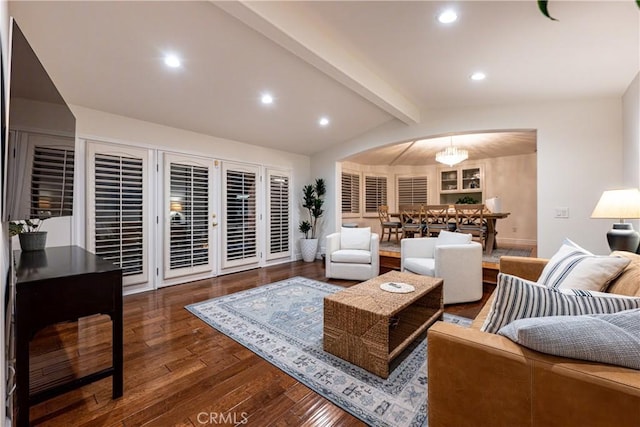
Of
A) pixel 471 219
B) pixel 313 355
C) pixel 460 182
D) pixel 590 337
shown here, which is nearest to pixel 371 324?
pixel 313 355

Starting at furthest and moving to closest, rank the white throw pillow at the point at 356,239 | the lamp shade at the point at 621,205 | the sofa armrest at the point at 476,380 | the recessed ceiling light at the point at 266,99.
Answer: the white throw pillow at the point at 356,239, the recessed ceiling light at the point at 266,99, the lamp shade at the point at 621,205, the sofa armrest at the point at 476,380

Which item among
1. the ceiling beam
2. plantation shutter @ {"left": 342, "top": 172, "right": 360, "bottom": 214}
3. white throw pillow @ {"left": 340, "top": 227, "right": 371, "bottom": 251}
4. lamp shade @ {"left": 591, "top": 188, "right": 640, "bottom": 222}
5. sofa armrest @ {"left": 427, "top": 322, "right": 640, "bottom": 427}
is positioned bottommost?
sofa armrest @ {"left": 427, "top": 322, "right": 640, "bottom": 427}

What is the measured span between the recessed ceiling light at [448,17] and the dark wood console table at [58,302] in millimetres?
2748

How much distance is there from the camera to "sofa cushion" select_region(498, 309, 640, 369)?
2.75ft

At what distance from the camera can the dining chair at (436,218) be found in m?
4.91

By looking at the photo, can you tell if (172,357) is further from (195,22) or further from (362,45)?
(362,45)

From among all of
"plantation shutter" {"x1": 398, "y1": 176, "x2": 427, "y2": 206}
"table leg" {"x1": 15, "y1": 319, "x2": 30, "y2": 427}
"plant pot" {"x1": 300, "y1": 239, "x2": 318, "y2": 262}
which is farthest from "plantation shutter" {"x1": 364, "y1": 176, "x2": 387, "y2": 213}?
"table leg" {"x1": 15, "y1": 319, "x2": 30, "y2": 427}

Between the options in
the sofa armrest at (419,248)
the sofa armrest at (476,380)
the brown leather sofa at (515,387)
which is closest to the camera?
the brown leather sofa at (515,387)

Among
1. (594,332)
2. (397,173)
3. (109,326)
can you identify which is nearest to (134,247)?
(109,326)

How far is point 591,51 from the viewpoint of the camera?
7.52 feet

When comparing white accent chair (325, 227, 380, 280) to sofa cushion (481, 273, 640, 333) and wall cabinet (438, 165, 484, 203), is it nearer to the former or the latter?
sofa cushion (481, 273, 640, 333)

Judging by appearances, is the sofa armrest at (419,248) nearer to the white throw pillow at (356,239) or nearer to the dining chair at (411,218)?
the white throw pillow at (356,239)

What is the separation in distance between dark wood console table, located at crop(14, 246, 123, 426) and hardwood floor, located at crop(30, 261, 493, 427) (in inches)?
5.8

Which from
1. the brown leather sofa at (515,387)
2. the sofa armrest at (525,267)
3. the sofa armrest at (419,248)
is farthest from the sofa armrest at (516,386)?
the sofa armrest at (419,248)
